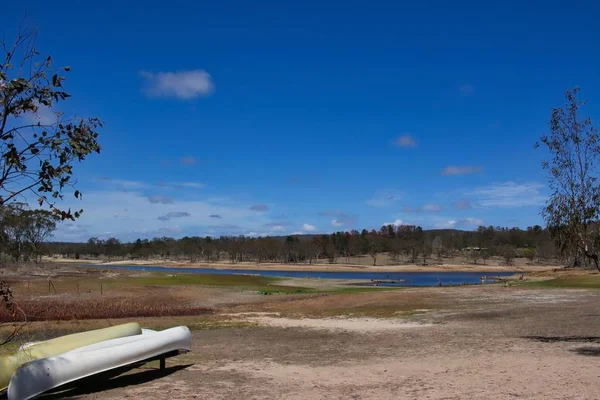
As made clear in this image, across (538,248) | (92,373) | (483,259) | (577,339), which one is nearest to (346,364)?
(92,373)

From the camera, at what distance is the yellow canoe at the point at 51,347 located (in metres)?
10.4

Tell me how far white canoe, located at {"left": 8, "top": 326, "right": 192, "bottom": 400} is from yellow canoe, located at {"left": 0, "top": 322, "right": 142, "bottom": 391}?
36cm

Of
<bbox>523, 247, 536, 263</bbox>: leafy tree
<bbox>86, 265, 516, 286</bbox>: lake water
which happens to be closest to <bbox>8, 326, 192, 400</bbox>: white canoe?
<bbox>86, 265, 516, 286</bbox>: lake water

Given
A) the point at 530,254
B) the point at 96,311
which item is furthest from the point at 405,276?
the point at 96,311

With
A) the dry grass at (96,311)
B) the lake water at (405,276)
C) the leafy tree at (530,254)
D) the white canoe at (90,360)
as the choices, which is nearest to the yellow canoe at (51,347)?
the white canoe at (90,360)

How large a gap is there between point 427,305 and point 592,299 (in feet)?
29.8

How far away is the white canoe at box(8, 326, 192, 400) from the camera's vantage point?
373 inches

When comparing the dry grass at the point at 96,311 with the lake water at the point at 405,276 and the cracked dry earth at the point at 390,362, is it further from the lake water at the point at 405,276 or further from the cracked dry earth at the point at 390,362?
the lake water at the point at 405,276

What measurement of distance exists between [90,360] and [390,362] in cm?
716

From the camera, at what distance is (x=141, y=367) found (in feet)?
46.8

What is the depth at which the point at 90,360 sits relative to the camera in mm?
10750

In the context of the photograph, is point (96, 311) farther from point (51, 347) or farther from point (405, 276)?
point (405, 276)

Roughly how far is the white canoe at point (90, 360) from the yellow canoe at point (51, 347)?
0.36 metres

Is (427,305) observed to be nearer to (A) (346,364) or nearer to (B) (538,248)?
(A) (346,364)
